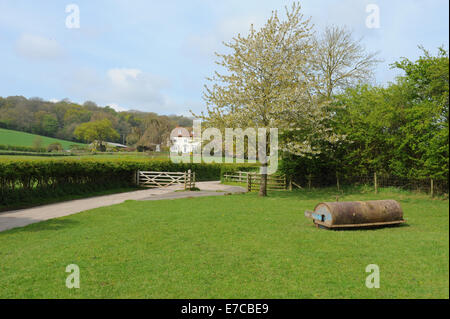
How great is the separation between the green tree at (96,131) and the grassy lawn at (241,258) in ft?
178

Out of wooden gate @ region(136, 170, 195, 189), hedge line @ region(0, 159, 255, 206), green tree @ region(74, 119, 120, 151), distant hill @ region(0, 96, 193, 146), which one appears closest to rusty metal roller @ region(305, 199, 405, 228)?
hedge line @ region(0, 159, 255, 206)

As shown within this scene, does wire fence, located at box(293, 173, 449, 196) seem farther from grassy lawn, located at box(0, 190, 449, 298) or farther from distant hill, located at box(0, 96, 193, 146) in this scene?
distant hill, located at box(0, 96, 193, 146)

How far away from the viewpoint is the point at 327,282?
9.71 feet

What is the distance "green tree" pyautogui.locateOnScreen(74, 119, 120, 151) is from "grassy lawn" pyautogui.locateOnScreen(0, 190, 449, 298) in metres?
54.3

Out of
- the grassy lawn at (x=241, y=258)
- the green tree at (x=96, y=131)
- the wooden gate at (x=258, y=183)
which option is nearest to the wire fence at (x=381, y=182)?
the grassy lawn at (x=241, y=258)

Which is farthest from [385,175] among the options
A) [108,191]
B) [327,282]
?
[108,191]

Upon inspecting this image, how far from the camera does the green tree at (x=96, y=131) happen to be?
189 feet

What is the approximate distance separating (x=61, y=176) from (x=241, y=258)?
15.9 m

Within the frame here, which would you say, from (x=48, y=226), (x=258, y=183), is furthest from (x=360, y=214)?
(x=258, y=183)

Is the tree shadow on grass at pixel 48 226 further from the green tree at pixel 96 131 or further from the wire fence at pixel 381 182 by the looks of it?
the green tree at pixel 96 131

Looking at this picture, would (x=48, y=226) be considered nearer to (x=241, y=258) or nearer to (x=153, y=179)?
(x=241, y=258)

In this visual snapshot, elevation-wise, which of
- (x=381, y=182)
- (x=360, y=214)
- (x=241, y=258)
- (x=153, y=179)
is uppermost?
(x=381, y=182)

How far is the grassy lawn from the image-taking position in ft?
6.40

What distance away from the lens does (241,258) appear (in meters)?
4.43
